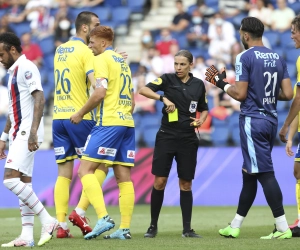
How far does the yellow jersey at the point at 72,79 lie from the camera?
9.76 metres

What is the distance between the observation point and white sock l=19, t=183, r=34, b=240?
8.56 m

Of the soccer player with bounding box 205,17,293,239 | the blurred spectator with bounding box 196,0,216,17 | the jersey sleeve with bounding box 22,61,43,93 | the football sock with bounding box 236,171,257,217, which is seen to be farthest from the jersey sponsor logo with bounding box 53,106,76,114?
the blurred spectator with bounding box 196,0,216,17

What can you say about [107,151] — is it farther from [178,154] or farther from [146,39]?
[146,39]

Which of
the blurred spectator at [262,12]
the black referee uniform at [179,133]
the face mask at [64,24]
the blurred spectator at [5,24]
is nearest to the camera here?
the black referee uniform at [179,133]

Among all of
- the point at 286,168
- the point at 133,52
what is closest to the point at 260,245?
the point at 286,168

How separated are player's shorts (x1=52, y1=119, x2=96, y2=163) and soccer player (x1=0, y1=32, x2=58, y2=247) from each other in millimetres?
998

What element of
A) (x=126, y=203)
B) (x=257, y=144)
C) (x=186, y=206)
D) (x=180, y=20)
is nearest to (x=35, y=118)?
(x=126, y=203)

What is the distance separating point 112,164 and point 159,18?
13.8 meters

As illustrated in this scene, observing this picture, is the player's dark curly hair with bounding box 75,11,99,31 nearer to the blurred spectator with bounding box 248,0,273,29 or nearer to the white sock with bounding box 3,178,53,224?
the white sock with bounding box 3,178,53,224

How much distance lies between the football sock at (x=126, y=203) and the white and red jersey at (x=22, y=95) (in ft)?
3.97

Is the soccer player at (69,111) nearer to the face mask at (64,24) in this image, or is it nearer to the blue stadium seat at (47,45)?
the face mask at (64,24)

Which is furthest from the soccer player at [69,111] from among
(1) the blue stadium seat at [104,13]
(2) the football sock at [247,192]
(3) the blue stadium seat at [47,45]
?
(1) the blue stadium seat at [104,13]

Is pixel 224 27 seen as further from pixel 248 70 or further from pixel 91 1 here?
pixel 248 70

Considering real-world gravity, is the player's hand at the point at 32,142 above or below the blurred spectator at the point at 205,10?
below
